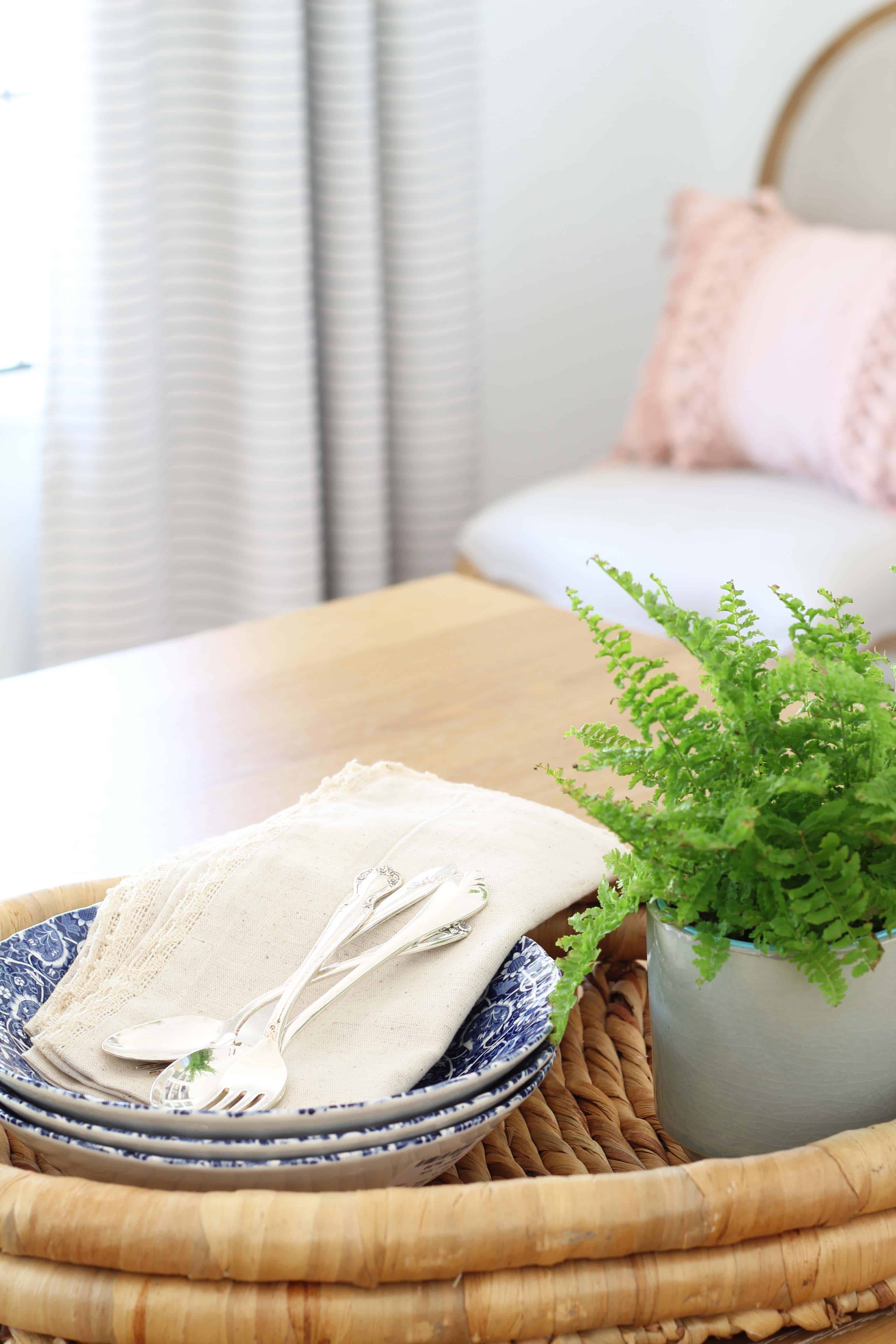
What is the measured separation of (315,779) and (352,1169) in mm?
471

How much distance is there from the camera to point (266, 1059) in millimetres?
490

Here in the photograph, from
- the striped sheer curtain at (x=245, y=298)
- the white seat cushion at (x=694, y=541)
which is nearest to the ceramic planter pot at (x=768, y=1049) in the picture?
the white seat cushion at (x=694, y=541)

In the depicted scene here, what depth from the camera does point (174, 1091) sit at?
48cm

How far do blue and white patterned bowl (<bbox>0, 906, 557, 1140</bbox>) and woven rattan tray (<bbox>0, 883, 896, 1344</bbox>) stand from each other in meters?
0.02

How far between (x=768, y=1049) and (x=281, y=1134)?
159 millimetres

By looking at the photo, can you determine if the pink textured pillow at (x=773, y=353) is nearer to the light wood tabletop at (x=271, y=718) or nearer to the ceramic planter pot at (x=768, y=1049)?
the light wood tabletop at (x=271, y=718)

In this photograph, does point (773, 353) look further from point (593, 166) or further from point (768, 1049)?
point (768, 1049)

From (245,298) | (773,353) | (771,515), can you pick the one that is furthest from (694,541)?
(245,298)

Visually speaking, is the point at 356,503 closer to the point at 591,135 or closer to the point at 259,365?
the point at 259,365

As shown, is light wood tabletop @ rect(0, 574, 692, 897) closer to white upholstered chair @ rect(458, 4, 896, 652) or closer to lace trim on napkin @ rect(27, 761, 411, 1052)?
lace trim on napkin @ rect(27, 761, 411, 1052)

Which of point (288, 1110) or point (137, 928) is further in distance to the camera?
point (137, 928)

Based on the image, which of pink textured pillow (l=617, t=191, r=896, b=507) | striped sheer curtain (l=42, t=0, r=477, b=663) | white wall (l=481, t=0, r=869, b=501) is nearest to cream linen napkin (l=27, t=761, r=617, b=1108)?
pink textured pillow (l=617, t=191, r=896, b=507)

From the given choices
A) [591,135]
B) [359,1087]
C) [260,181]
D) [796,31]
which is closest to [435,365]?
[260,181]

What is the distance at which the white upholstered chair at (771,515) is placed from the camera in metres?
1.64
